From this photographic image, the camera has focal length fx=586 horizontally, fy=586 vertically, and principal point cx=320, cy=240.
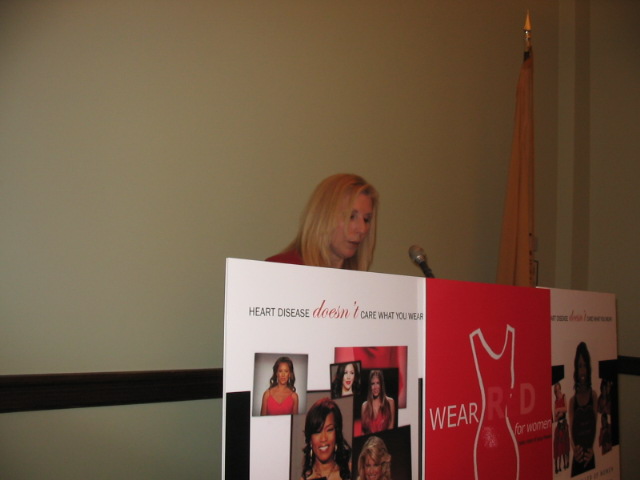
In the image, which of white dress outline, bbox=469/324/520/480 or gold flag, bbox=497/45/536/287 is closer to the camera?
white dress outline, bbox=469/324/520/480

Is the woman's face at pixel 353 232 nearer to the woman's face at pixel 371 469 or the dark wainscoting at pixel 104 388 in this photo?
the dark wainscoting at pixel 104 388

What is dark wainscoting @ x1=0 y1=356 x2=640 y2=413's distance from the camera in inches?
70.6

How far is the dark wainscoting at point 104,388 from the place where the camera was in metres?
1.79

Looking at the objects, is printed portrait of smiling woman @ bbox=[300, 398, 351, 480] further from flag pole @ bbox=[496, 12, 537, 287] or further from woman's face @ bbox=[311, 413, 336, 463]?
flag pole @ bbox=[496, 12, 537, 287]

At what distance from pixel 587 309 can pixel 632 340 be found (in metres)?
1.11

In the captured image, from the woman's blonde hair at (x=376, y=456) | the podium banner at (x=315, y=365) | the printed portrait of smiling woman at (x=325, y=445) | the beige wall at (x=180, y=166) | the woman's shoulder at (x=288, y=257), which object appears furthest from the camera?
the woman's shoulder at (x=288, y=257)

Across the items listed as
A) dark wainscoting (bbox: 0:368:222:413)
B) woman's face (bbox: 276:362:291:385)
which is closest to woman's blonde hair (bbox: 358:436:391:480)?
woman's face (bbox: 276:362:291:385)

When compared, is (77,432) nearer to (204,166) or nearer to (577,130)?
(204,166)

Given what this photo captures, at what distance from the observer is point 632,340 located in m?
3.50

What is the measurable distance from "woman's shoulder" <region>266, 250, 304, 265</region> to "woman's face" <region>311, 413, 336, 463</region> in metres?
0.85

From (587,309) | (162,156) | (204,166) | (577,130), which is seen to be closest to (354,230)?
(204,166)

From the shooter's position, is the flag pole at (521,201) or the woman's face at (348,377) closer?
the woman's face at (348,377)

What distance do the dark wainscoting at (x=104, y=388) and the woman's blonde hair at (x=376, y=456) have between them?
0.70 meters

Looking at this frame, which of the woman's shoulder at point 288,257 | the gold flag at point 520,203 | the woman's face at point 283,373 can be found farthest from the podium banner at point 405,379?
the woman's shoulder at point 288,257
